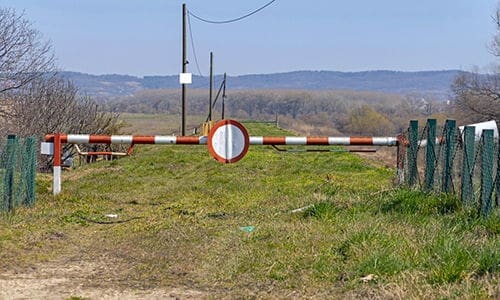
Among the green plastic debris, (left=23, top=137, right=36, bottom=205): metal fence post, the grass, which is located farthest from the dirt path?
(left=23, top=137, right=36, bottom=205): metal fence post

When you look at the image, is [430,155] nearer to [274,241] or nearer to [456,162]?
[456,162]

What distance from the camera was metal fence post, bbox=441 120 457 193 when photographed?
32.8 feet

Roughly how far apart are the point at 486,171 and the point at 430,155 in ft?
8.66

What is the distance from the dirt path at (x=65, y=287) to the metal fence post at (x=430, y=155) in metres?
5.70

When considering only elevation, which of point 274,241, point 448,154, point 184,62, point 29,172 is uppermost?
point 184,62

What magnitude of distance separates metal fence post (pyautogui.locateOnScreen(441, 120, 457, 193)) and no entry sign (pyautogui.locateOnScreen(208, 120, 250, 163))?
127 inches

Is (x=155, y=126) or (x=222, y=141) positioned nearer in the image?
(x=222, y=141)

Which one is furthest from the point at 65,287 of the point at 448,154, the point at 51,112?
the point at 51,112

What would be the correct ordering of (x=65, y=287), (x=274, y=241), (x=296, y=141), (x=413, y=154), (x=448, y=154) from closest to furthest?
(x=65, y=287), (x=274, y=241), (x=448, y=154), (x=413, y=154), (x=296, y=141)

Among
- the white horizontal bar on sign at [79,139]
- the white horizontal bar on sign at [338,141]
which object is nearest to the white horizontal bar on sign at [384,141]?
the white horizontal bar on sign at [338,141]

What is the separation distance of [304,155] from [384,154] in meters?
5.65

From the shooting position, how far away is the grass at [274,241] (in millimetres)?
5988

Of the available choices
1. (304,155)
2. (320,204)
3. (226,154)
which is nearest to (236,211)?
(226,154)

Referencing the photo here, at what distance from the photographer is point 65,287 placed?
6.34m
